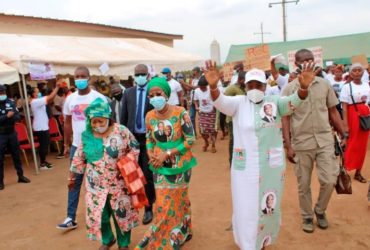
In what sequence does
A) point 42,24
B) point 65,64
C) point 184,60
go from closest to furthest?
point 65,64, point 184,60, point 42,24

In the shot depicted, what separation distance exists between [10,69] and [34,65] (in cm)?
58

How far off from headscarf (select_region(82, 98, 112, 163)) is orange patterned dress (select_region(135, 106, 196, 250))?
487 millimetres

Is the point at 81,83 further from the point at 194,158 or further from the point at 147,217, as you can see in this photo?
the point at 147,217

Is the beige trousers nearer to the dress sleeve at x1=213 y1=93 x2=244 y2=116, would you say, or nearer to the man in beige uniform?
the man in beige uniform

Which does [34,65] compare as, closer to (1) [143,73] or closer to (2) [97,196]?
(1) [143,73]

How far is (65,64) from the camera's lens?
8672 millimetres

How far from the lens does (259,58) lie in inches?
160

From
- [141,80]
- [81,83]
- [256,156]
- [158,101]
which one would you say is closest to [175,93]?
[141,80]

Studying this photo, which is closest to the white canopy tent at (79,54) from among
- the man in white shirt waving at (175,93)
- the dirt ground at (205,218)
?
the man in white shirt waving at (175,93)

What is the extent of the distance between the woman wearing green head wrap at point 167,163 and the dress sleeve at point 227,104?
1.47 ft

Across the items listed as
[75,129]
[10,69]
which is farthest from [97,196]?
[10,69]

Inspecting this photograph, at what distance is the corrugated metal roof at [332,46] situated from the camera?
3052 centimetres

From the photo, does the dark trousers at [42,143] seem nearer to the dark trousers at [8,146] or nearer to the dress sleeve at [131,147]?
the dark trousers at [8,146]

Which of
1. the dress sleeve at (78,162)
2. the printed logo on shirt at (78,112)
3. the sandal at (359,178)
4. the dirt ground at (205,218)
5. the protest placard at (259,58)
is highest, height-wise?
the protest placard at (259,58)
